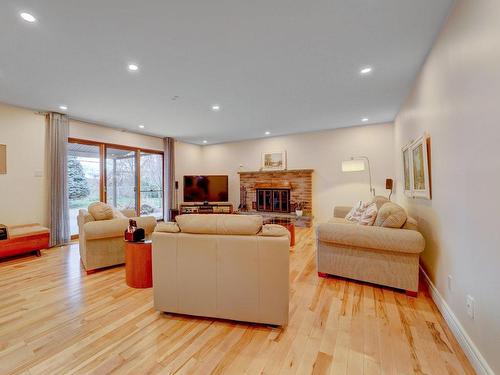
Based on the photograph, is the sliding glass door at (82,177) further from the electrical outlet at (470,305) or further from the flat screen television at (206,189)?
the electrical outlet at (470,305)

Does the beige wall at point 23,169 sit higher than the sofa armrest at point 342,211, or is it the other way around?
the beige wall at point 23,169

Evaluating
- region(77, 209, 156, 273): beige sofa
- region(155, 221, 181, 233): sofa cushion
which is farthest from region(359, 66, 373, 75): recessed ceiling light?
region(77, 209, 156, 273): beige sofa

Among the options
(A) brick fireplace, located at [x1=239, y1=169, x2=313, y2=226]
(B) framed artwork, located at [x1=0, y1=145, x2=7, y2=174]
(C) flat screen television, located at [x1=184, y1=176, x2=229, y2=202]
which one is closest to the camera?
(B) framed artwork, located at [x1=0, y1=145, x2=7, y2=174]

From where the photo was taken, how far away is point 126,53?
241cm

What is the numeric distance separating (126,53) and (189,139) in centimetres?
451

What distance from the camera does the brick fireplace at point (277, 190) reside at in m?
6.06

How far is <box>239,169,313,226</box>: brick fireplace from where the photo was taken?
606 cm

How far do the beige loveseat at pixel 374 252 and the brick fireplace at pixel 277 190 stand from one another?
3140mm

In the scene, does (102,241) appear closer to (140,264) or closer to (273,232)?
(140,264)

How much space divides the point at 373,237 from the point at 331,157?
147 inches

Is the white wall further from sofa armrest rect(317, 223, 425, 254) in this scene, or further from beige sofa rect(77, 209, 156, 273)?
beige sofa rect(77, 209, 156, 273)

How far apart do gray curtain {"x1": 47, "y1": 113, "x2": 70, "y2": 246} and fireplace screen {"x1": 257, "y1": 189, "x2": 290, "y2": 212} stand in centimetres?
444

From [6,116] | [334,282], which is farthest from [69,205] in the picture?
[334,282]

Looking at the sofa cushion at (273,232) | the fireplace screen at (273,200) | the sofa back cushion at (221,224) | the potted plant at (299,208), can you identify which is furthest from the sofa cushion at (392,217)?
the fireplace screen at (273,200)
